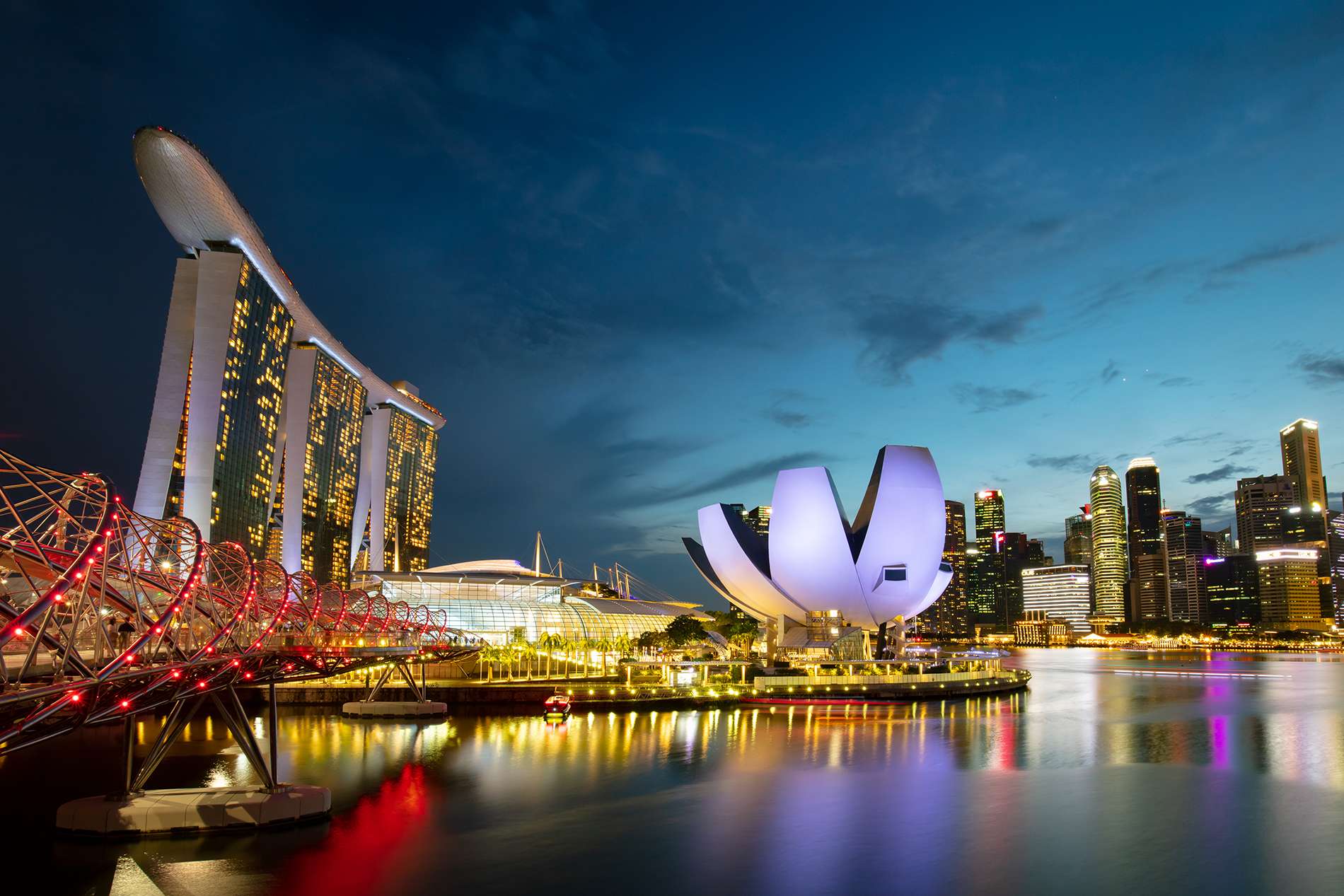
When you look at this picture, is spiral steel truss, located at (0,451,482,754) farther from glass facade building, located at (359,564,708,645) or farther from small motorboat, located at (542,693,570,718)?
glass facade building, located at (359,564,708,645)

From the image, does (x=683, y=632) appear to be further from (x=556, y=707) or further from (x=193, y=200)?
(x=193, y=200)

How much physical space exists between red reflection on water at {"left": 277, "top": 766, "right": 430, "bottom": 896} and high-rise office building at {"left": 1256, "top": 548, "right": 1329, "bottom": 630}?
175 m

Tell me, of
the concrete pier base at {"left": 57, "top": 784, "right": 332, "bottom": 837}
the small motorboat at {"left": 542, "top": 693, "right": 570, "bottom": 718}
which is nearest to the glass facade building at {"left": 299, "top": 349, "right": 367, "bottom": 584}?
the small motorboat at {"left": 542, "top": 693, "right": 570, "bottom": 718}

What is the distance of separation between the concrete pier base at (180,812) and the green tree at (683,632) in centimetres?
4054

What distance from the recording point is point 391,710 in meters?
36.5

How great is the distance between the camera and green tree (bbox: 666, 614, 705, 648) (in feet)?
187

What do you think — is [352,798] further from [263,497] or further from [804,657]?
[263,497]

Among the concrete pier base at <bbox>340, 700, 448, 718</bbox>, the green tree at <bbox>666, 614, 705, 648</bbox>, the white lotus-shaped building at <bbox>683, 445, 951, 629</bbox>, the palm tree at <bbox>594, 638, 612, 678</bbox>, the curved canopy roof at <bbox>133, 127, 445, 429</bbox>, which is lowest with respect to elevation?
the concrete pier base at <bbox>340, 700, 448, 718</bbox>

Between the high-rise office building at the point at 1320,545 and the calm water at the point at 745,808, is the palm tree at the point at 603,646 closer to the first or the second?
the calm water at the point at 745,808

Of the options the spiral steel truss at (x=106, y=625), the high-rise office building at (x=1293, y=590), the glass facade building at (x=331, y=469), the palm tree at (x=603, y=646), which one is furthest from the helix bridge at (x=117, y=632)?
the high-rise office building at (x=1293, y=590)

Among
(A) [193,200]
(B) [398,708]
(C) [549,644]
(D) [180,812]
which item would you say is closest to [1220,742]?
(B) [398,708]

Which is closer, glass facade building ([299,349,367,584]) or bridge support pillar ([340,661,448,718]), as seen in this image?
bridge support pillar ([340,661,448,718])

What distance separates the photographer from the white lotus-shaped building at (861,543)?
50.9 meters

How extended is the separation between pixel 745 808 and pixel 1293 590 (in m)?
174
